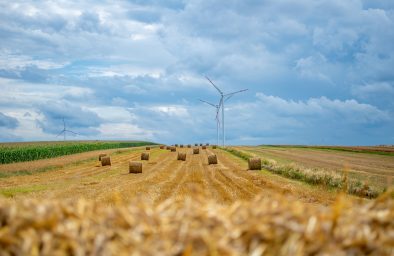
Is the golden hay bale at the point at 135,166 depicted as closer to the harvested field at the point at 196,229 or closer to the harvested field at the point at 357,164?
the harvested field at the point at 357,164

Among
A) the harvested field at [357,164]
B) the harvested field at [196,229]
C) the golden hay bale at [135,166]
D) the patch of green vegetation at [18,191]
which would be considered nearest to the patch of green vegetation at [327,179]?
the harvested field at [357,164]

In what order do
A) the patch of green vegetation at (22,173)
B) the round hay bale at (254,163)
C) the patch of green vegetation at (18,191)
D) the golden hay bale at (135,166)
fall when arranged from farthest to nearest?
1. the patch of green vegetation at (22,173)
2. the round hay bale at (254,163)
3. the golden hay bale at (135,166)
4. the patch of green vegetation at (18,191)

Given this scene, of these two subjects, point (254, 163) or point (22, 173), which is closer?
point (254, 163)

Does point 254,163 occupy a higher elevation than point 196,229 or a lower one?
lower

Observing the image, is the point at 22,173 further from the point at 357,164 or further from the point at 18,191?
the point at 357,164

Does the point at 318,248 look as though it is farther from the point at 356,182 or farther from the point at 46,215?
the point at 356,182

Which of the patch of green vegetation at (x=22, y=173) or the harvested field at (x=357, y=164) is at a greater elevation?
the harvested field at (x=357, y=164)

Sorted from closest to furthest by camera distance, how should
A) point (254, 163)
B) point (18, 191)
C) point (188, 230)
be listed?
point (188, 230)
point (18, 191)
point (254, 163)

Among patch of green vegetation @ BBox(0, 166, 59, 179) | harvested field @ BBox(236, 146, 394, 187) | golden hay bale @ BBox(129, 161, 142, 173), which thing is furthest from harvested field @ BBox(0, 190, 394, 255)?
patch of green vegetation @ BBox(0, 166, 59, 179)

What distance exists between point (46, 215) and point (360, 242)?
2.72 meters

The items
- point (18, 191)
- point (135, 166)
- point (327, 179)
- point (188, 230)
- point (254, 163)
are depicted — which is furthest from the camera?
point (254, 163)

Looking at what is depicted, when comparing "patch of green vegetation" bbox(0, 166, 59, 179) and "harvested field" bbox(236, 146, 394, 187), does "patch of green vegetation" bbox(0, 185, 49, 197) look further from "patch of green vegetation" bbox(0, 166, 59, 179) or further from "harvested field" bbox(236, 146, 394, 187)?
"harvested field" bbox(236, 146, 394, 187)

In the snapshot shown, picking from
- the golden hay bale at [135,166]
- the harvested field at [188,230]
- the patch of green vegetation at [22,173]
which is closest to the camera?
the harvested field at [188,230]

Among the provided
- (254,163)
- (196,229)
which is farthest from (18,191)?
(196,229)
